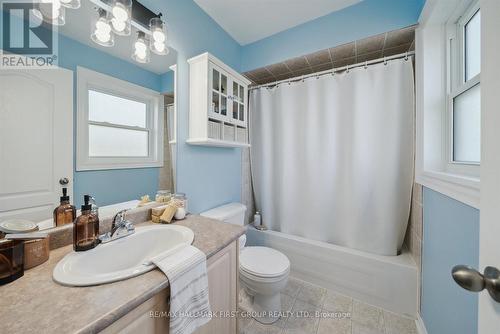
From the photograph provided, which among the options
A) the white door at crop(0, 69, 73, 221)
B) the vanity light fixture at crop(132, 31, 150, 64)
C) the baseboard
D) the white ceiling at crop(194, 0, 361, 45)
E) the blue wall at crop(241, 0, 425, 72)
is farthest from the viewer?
the white ceiling at crop(194, 0, 361, 45)

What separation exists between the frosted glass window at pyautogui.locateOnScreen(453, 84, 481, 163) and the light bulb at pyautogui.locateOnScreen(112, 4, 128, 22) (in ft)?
5.92

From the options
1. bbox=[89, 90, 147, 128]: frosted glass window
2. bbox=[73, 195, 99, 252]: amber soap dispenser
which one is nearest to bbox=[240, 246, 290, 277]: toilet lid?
bbox=[73, 195, 99, 252]: amber soap dispenser

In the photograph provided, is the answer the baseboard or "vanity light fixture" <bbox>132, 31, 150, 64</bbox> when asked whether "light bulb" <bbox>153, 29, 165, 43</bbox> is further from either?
the baseboard

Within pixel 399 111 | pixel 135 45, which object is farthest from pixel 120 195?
pixel 399 111

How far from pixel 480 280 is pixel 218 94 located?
59.2 inches

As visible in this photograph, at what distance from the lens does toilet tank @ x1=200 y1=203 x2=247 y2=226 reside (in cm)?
149

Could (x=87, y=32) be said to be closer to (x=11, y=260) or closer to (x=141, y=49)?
(x=141, y=49)

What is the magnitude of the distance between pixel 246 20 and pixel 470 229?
1.98 m

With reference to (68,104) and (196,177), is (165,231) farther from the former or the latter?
(68,104)

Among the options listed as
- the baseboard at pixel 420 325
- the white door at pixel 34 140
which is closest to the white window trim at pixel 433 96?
the baseboard at pixel 420 325

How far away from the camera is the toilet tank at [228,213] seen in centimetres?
149

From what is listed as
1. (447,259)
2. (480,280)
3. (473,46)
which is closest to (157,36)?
(480,280)

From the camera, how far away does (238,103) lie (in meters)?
1.66

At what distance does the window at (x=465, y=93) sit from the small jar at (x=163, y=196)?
65.4 inches
